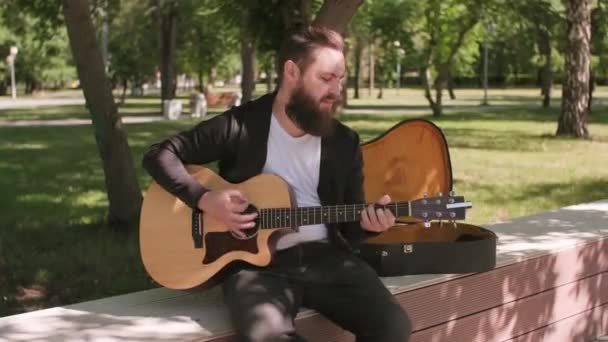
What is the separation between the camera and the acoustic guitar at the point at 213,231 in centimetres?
315

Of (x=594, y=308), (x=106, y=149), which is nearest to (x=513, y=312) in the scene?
(x=594, y=308)

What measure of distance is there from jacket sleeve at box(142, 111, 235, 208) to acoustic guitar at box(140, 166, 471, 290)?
0.27 feet

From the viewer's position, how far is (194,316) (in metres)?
3.14

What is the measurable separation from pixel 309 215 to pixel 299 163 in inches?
10.6

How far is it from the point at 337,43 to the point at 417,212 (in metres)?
0.77

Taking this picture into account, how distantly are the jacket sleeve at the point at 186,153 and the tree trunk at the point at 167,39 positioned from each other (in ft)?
86.7

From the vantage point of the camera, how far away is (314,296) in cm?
315

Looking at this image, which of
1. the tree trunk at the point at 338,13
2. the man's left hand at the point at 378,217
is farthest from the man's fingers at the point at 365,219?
the tree trunk at the point at 338,13

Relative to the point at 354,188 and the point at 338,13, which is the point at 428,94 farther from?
the point at 354,188

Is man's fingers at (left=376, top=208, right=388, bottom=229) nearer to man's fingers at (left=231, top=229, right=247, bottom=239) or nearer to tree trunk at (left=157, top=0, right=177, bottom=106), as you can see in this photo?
man's fingers at (left=231, top=229, right=247, bottom=239)

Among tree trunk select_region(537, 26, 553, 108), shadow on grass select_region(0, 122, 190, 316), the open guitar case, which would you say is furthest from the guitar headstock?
tree trunk select_region(537, 26, 553, 108)

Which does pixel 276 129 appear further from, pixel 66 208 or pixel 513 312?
pixel 66 208

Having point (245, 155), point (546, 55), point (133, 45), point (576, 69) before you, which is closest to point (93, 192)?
point (245, 155)

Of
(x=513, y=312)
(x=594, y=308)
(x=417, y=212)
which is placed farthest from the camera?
(x=594, y=308)
